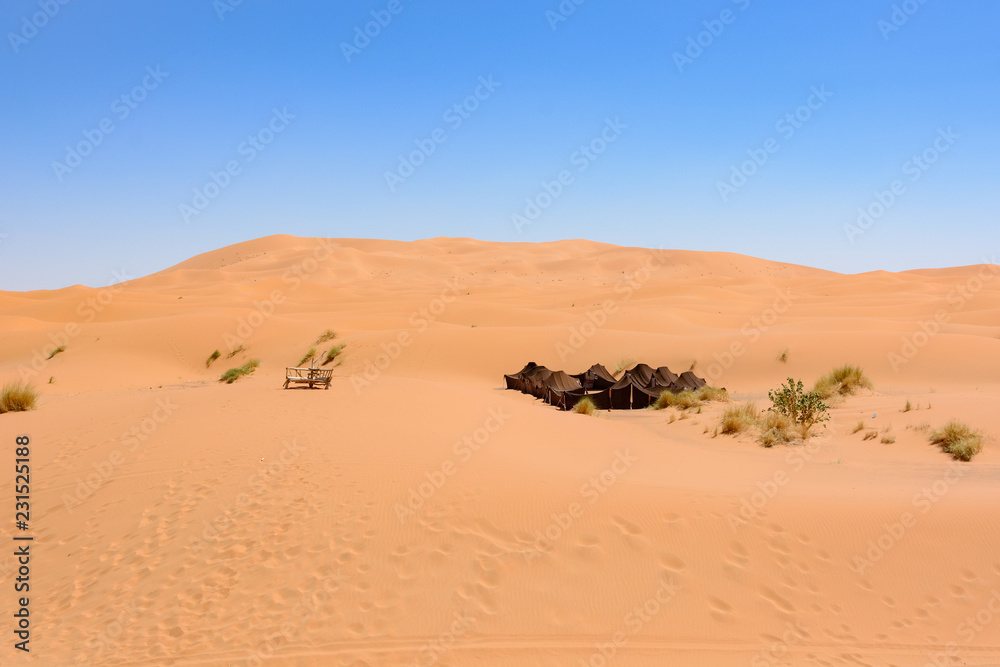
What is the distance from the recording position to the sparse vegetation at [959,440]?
396 inches

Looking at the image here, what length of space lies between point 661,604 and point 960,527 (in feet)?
12.1

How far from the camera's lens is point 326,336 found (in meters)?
27.9

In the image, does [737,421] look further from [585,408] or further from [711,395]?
[711,395]

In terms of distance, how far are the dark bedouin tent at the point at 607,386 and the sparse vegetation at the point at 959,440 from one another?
792cm

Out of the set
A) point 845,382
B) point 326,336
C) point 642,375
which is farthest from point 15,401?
point 845,382

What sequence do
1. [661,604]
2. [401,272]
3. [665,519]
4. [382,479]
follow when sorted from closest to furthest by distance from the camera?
[661,604]
[665,519]
[382,479]
[401,272]

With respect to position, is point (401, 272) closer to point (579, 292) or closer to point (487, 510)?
point (579, 292)

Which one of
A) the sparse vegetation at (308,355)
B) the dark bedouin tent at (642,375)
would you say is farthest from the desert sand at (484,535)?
the sparse vegetation at (308,355)

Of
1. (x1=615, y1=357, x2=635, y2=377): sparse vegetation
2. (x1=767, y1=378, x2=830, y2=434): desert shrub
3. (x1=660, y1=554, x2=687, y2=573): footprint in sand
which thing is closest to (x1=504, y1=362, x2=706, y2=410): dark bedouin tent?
(x1=615, y1=357, x2=635, y2=377): sparse vegetation

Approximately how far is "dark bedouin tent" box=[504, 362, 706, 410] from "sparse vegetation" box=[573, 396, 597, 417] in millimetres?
704

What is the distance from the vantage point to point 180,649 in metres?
5.09

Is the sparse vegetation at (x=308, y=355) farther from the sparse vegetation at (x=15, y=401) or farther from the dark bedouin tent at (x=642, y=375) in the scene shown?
the dark bedouin tent at (x=642, y=375)

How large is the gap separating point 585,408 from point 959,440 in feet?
27.1

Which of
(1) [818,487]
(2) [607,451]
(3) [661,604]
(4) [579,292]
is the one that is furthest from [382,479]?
(4) [579,292]
